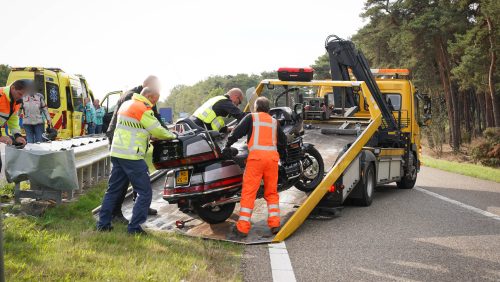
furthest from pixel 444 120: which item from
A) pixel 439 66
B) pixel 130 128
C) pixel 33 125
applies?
pixel 130 128

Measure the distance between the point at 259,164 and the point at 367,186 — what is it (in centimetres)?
373

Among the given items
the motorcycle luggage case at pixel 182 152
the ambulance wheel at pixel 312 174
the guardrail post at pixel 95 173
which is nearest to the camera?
the motorcycle luggage case at pixel 182 152

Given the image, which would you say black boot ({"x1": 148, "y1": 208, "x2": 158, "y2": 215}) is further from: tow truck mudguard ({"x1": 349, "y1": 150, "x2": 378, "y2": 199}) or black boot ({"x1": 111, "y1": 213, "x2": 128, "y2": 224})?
tow truck mudguard ({"x1": 349, "y1": 150, "x2": 378, "y2": 199})

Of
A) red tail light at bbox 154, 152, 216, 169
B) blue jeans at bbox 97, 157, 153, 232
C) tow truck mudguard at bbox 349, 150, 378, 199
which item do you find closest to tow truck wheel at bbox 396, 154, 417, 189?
tow truck mudguard at bbox 349, 150, 378, 199

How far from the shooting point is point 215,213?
782cm

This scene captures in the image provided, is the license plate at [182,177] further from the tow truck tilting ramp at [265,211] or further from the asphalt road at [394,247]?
the asphalt road at [394,247]

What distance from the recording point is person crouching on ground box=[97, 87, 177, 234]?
22.7 feet

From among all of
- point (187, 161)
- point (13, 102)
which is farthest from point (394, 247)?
point (13, 102)

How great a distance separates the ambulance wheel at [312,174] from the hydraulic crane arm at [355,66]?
426cm

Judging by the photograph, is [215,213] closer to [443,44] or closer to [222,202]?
[222,202]

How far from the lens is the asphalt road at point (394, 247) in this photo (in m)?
5.62

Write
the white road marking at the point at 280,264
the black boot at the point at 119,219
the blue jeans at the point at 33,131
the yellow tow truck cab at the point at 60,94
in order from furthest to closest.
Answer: the yellow tow truck cab at the point at 60,94
the blue jeans at the point at 33,131
the black boot at the point at 119,219
the white road marking at the point at 280,264

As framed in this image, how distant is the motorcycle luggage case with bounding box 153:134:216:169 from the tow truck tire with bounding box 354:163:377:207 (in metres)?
3.82

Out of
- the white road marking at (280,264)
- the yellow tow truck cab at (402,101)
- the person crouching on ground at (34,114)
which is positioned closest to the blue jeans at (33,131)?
the person crouching on ground at (34,114)
